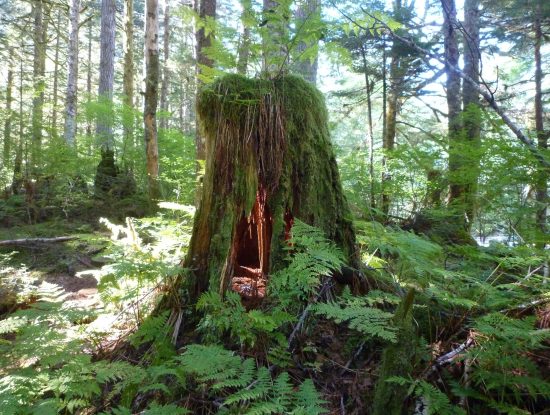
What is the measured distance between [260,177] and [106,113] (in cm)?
850

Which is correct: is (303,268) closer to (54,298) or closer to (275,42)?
(275,42)

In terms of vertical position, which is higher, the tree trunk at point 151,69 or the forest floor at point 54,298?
the tree trunk at point 151,69

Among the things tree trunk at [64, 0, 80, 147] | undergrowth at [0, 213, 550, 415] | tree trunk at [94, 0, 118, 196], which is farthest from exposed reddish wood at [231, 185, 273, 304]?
tree trunk at [64, 0, 80, 147]

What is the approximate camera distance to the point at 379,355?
2467 millimetres

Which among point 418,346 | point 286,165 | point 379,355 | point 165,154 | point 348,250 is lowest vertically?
point 379,355

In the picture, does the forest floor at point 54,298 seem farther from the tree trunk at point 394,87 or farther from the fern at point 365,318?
the tree trunk at point 394,87

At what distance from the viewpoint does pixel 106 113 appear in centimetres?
995

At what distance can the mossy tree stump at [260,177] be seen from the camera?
10.2 ft

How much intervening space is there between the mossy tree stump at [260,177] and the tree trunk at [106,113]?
763 centimetres

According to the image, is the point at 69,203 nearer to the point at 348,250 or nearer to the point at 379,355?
the point at 348,250

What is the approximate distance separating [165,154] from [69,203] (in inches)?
132

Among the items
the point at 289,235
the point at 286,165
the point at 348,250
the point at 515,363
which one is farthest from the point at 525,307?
the point at 286,165

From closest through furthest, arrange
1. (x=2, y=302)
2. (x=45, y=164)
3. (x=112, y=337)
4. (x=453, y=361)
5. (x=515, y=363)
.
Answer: (x=515, y=363)
(x=453, y=361)
(x=112, y=337)
(x=2, y=302)
(x=45, y=164)

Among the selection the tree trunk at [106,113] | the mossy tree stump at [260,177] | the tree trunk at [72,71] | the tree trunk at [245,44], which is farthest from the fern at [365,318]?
the tree trunk at [72,71]
